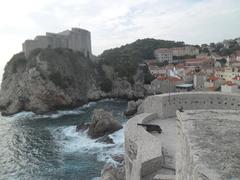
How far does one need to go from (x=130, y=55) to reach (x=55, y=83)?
1034 inches

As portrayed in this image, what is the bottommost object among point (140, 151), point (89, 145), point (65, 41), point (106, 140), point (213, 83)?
point (89, 145)

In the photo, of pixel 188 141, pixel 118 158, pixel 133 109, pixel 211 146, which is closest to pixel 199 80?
pixel 133 109

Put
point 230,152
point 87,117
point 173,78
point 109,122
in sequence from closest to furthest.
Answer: point 230,152
point 109,122
point 87,117
point 173,78

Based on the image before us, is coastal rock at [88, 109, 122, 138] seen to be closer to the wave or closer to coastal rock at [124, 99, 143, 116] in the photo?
the wave

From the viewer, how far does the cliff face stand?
147 ft

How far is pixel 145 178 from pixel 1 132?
25110mm

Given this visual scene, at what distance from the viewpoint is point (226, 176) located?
3.04 meters

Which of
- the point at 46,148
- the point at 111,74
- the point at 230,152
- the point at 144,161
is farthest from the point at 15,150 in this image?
the point at 111,74

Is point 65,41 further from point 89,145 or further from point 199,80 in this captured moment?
point 89,145

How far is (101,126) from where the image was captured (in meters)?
27.1

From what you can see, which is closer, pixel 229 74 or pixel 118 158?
pixel 118 158

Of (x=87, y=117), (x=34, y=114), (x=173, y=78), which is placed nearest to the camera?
(x=87, y=117)

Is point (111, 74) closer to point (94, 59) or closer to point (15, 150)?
point (94, 59)

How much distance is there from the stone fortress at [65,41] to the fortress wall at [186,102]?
127 ft
